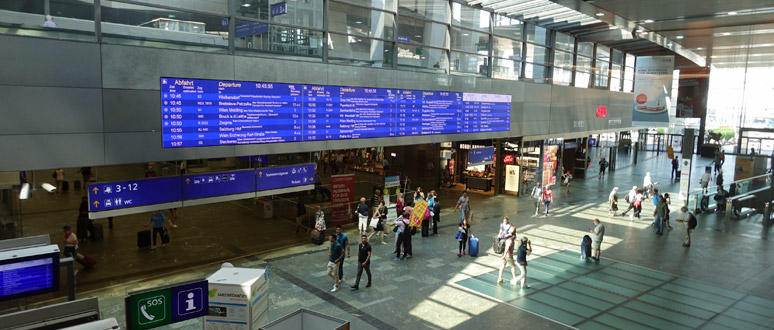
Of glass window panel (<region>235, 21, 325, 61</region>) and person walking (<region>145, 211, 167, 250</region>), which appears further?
person walking (<region>145, 211, 167, 250</region>)

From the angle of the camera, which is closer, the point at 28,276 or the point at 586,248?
the point at 28,276

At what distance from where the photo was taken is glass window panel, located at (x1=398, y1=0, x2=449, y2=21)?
16922 mm

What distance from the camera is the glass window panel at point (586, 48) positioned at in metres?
26.9

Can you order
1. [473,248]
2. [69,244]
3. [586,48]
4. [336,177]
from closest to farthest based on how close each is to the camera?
[69,244], [473,248], [336,177], [586,48]

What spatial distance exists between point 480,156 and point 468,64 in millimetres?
4307

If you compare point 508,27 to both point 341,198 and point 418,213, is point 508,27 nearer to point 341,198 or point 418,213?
point 418,213

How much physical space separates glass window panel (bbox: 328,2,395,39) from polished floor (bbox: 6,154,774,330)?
6.91 m

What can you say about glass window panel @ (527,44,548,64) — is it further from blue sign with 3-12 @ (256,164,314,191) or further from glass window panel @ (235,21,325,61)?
blue sign with 3-12 @ (256,164,314,191)

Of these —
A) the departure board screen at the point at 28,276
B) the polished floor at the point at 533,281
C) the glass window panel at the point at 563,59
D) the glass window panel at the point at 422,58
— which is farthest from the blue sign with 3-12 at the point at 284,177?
the glass window panel at the point at 563,59

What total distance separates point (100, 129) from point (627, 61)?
31.0 meters

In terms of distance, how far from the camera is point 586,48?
27.5 metres

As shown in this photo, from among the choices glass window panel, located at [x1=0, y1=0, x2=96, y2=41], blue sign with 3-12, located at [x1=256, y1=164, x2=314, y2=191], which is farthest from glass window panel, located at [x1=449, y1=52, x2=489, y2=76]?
glass window panel, located at [x1=0, y1=0, x2=96, y2=41]

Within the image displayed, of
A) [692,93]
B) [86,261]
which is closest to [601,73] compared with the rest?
[692,93]

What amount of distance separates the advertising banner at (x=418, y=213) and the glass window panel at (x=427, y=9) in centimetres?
660
